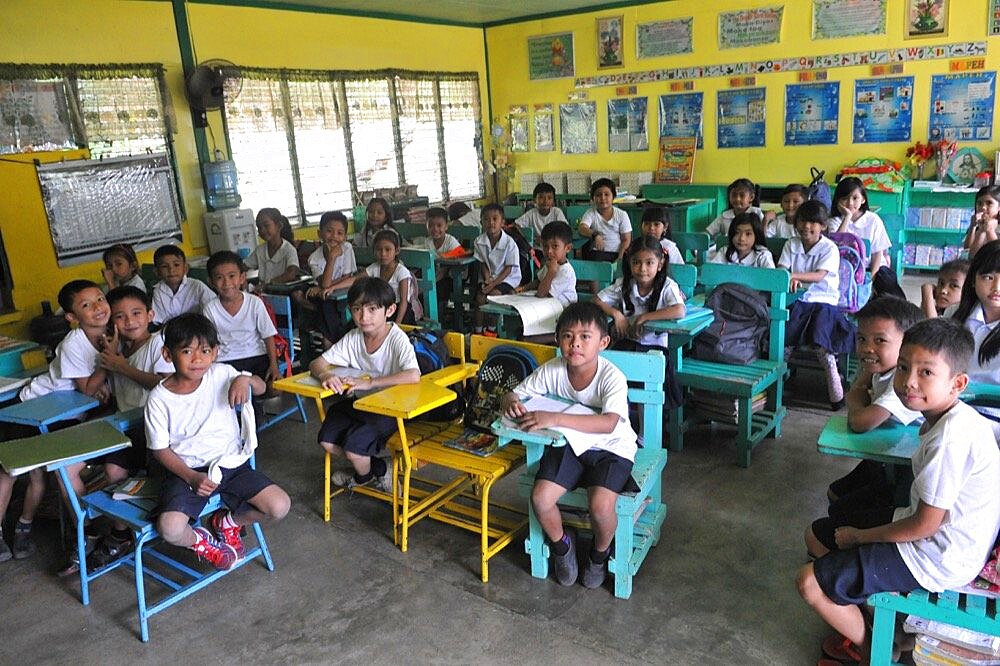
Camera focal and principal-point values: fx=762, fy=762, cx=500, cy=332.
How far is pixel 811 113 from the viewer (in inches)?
298

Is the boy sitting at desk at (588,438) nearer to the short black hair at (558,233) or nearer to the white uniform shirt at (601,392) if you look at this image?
the white uniform shirt at (601,392)

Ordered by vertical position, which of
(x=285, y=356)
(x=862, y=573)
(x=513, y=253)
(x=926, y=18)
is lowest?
(x=862, y=573)

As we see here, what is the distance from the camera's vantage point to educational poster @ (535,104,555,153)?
30.9 feet

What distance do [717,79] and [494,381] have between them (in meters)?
6.23

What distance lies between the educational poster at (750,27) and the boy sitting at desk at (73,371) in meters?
6.76

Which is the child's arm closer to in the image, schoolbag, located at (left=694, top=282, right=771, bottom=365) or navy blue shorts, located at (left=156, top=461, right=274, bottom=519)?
schoolbag, located at (left=694, top=282, right=771, bottom=365)

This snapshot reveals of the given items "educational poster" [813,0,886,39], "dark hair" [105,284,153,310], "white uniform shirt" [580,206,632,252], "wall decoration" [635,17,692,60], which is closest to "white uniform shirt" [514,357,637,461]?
"dark hair" [105,284,153,310]

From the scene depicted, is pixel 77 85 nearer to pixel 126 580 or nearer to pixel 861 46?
pixel 126 580

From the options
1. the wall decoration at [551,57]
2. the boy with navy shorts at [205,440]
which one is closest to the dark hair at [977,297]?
the boy with navy shorts at [205,440]

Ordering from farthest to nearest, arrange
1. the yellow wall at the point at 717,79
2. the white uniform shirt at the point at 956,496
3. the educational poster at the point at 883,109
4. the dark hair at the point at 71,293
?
the educational poster at the point at 883,109 → the yellow wall at the point at 717,79 → the dark hair at the point at 71,293 → the white uniform shirt at the point at 956,496

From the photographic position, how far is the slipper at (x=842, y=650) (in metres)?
2.22

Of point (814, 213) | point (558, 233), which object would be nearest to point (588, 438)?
point (558, 233)

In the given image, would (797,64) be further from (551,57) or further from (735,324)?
(735,324)

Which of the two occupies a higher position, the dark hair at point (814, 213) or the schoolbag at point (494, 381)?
the dark hair at point (814, 213)
